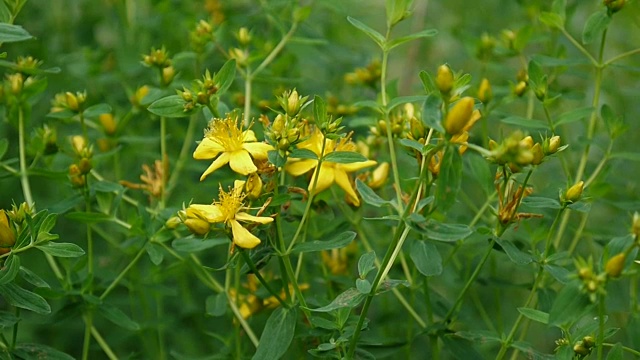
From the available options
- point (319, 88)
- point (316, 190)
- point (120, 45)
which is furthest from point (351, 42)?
point (316, 190)

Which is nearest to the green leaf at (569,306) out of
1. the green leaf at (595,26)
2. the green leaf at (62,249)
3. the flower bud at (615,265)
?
the flower bud at (615,265)

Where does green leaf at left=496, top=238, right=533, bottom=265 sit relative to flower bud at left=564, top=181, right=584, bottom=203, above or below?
below

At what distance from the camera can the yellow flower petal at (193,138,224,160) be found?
43.6 inches

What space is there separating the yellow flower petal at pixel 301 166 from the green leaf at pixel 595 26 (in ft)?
1.56

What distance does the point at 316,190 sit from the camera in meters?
1.17

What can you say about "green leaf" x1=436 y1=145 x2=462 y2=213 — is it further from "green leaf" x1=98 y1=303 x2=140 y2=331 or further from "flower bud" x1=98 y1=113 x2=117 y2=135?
"flower bud" x1=98 y1=113 x2=117 y2=135

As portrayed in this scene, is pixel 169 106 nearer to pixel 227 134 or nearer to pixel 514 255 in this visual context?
pixel 227 134

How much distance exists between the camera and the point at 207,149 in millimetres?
1115

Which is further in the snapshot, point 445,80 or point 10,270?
point 10,270

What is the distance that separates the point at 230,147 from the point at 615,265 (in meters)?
0.51

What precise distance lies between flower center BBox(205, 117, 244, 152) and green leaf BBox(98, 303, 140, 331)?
1.12 ft

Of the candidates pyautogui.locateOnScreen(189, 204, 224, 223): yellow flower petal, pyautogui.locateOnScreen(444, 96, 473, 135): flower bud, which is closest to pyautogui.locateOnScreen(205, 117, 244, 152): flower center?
pyautogui.locateOnScreen(189, 204, 224, 223): yellow flower petal

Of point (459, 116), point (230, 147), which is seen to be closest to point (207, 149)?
point (230, 147)

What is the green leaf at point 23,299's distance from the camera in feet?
3.46
